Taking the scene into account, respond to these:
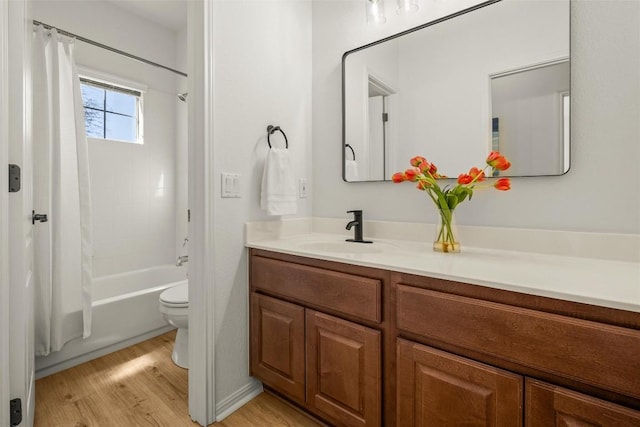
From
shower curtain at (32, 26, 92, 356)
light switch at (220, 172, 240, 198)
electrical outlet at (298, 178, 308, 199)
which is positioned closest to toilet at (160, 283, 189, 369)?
shower curtain at (32, 26, 92, 356)

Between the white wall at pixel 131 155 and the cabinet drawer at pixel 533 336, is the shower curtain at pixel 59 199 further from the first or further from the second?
the cabinet drawer at pixel 533 336

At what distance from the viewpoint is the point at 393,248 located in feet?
4.60

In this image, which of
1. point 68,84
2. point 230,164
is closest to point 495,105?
point 230,164

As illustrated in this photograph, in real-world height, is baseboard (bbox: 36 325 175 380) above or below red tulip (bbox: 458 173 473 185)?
below

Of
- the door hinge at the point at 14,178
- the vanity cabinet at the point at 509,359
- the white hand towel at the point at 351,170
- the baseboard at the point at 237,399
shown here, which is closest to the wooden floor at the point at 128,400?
the baseboard at the point at 237,399

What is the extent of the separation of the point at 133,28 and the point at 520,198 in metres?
3.14

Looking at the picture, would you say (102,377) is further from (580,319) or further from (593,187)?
(593,187)

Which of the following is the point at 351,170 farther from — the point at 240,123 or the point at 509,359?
the point at 509,359

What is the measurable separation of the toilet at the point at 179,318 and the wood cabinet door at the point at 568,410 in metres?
1.71

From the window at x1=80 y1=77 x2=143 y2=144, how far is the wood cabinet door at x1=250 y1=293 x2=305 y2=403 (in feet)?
6.79

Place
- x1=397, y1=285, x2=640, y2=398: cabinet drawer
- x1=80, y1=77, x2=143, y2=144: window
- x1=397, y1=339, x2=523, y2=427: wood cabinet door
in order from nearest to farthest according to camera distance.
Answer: x1=397, y1=285, x2=640, y2=398: cabinet drawer
x1=397, y1=339, x2=523, y2=427: wood cabinet door
x1=80, y1=77, x2=143, y2=144: window

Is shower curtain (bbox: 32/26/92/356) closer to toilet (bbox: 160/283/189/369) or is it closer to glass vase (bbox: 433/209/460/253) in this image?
toilet (bbox: 160/283/189/369)

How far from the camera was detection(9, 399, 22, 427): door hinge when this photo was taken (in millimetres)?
1069

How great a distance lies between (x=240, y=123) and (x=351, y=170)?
0.67 metres
